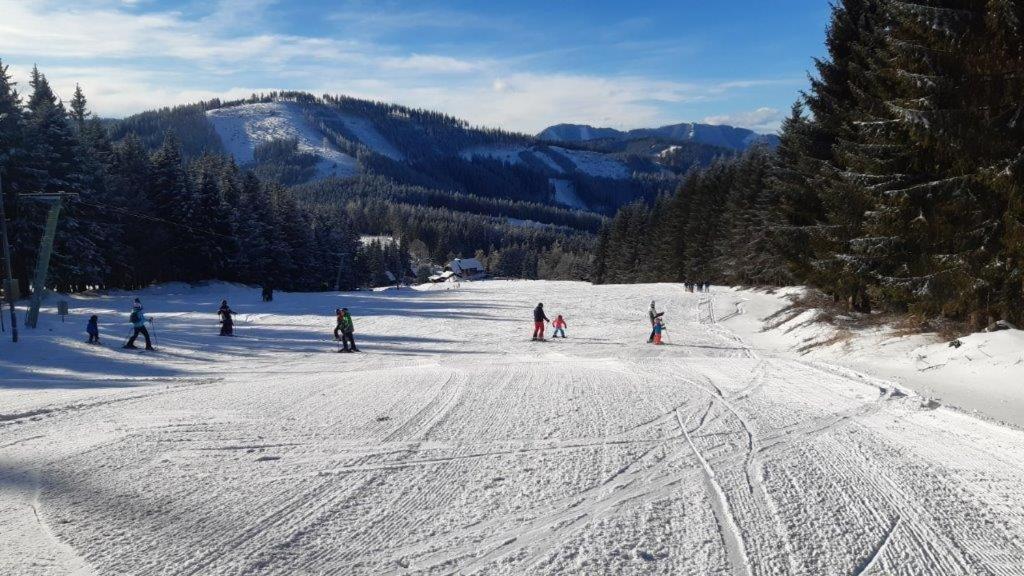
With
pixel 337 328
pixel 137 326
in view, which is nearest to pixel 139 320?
pixel 137 326

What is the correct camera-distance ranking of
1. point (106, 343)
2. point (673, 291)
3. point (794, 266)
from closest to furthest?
1. point (106, 343)
2. point (794, 266)
3. point (673, 291)

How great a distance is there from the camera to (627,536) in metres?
4.56

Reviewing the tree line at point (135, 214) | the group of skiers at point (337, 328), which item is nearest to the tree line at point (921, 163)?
the group of skiers at point (337, 328)

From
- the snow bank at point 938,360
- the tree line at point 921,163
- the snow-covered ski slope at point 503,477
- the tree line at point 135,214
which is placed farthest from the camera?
the tree line at point 135,214

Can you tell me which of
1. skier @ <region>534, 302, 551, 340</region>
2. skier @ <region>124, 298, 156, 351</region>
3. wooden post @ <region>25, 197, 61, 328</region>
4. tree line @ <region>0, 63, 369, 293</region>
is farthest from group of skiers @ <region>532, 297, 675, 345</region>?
tree line @ <region>0, 63, 369, 293</region>

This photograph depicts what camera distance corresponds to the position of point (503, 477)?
5.80 m

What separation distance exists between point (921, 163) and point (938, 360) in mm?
4525

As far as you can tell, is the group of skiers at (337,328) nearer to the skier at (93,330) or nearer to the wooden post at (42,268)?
the skier at (93,330)

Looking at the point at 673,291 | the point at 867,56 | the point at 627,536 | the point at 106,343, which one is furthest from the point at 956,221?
the point at 673,291

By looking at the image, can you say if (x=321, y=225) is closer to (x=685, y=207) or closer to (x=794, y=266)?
(x=685, y=207)

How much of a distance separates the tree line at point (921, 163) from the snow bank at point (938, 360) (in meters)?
0.85

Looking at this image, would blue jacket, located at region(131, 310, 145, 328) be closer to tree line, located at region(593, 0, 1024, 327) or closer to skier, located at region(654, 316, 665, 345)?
skier, located at region(654, 316, 665, 345)

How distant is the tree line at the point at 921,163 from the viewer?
10547 mm

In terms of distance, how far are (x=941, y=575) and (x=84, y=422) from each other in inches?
368
